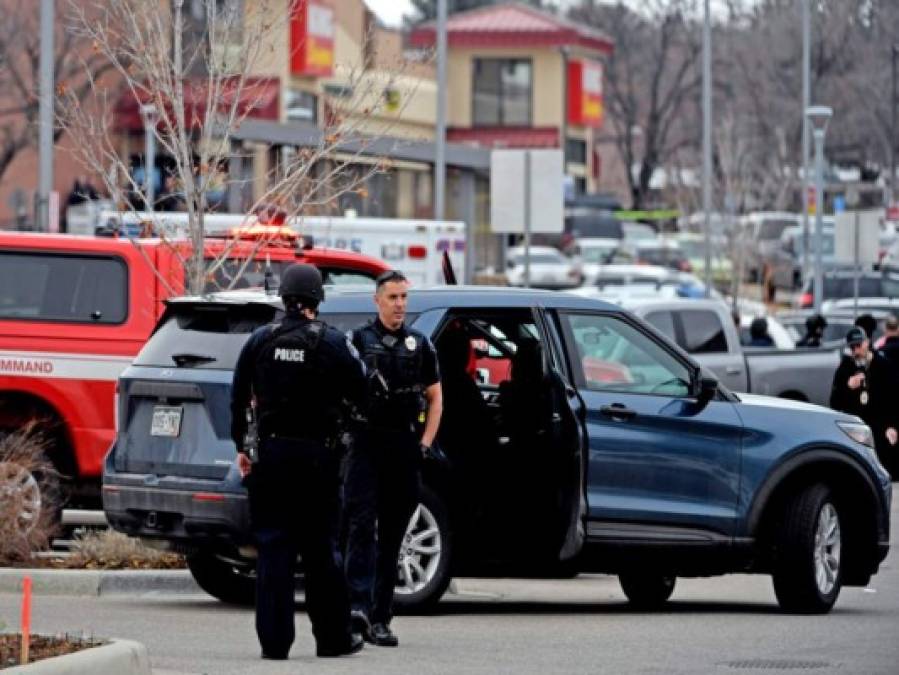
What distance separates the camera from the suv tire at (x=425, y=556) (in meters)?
12.7

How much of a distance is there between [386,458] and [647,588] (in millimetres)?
3277

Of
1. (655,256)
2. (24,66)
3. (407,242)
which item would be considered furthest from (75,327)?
(655,256)

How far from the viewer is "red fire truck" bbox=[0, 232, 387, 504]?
15.7m

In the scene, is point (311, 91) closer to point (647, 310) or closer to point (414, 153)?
point (414, 153)

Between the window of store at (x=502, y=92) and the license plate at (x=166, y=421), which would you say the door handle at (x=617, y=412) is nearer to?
the license plate at (x=166, y=421)

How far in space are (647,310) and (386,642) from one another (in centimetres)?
1494

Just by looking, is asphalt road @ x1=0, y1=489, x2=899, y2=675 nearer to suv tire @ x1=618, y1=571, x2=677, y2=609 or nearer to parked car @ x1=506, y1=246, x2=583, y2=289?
suv tire @ x1=618, y1=571, x2=677, y2=609

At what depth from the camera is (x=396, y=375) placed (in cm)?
1156

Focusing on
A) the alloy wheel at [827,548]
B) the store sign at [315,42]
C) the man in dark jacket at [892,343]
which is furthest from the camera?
the store sign at [315,42]

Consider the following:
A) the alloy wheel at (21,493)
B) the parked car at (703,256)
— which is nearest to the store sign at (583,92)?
the parked car at (703,256)

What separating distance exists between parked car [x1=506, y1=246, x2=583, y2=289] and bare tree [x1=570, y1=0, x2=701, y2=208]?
24.3 m

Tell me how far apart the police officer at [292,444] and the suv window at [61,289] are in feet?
18.0

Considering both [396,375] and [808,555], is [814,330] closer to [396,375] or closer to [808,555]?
[808,555]

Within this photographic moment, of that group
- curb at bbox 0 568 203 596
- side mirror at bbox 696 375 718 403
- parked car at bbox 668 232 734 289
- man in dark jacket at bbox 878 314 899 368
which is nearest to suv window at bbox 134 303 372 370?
curb at bbox 0 568 203 596
